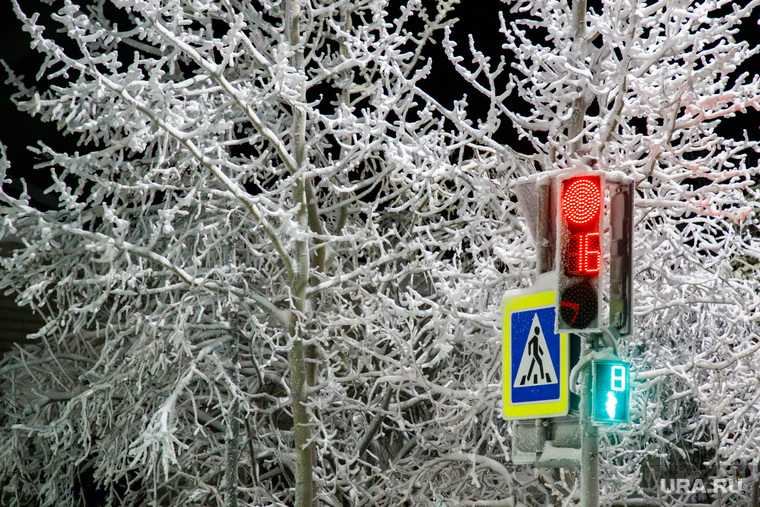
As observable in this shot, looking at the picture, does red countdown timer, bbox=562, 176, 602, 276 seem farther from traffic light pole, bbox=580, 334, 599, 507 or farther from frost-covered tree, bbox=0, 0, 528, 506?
frost-covered tree, bbox=0, 0, 528, 506

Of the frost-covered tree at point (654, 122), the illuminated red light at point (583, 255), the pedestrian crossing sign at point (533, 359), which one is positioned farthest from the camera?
the frost-covered tree at point (654, 122)

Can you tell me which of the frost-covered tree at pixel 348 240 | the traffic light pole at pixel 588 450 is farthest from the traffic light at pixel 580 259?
the frost-covered tree at pixel 348 240

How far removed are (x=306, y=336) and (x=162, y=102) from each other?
126 inches

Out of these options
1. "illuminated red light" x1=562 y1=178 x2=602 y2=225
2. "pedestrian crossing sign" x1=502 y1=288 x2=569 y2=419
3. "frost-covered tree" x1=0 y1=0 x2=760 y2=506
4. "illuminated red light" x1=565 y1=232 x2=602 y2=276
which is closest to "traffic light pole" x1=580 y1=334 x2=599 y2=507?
"pedestrian crossing sign" x1=502 y1=288 x2=569 y2=419

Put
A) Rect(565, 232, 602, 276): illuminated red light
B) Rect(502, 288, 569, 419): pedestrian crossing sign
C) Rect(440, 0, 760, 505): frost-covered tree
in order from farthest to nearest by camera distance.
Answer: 1. Rect(440, 0, 760, 505): frost-covered tree
2. Rect(502, 288, 569, 419): pedestrian crossing sign
3. Rect(565, 232, 602, 276): illuminated red light

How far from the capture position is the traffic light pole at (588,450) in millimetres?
5180

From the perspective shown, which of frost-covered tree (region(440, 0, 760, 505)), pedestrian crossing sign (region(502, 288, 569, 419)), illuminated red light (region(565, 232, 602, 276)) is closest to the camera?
illuminated red light (region(565, 232, 602, 276))

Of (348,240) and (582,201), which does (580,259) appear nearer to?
(582,201)

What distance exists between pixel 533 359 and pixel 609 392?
54 centimetres

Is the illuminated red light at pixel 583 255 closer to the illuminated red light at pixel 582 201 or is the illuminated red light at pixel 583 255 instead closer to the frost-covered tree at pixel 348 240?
the illuminated red light at pixel 582 201

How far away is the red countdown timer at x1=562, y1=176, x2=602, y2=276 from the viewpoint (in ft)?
16.9

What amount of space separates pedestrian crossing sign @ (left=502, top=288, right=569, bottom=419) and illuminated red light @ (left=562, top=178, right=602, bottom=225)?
1.82ft

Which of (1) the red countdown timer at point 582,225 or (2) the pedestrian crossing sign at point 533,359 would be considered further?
(2) the pedestrian crossing sign at point 533,359

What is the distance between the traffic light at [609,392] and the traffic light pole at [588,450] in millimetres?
32
